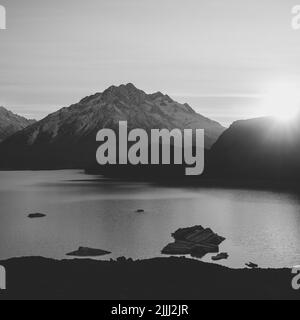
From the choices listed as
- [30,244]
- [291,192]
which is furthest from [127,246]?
[291,192]

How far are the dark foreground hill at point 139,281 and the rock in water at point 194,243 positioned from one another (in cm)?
1370

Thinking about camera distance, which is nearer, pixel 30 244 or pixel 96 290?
pixel 96 290

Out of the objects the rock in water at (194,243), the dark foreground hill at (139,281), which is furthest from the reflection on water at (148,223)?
the dark foreground hill at (139,281)

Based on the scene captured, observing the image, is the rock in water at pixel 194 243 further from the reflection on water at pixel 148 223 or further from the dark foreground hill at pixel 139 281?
the dark foreground hill at pixel 139 281

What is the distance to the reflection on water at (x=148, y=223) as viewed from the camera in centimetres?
7269

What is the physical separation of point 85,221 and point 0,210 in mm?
34080

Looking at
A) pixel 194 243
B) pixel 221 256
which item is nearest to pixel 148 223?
pixel 194 243

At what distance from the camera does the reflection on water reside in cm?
7269

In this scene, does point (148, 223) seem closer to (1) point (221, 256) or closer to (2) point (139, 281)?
(1) point (221, 256)

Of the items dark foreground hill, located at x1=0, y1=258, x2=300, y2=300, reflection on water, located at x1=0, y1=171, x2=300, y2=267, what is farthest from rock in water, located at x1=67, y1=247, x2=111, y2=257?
dark foreground hill, located at x1=0, y1=258, x2=300, y2=300

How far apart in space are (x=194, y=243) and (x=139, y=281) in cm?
2516

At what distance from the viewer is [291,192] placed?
561 ft

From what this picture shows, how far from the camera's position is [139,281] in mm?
46219
